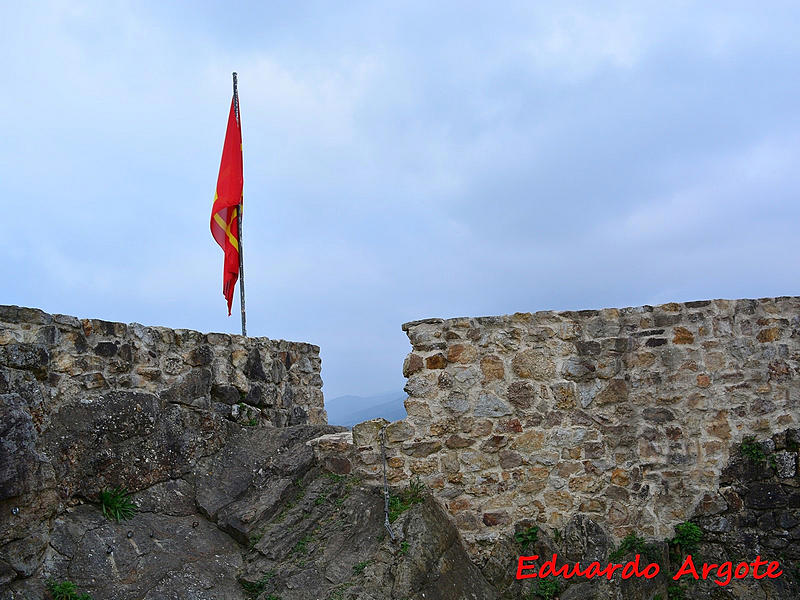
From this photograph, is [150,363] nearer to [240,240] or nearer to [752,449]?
[240,240]

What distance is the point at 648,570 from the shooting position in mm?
4531

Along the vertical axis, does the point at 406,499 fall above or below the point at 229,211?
below

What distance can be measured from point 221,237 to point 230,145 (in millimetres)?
1098

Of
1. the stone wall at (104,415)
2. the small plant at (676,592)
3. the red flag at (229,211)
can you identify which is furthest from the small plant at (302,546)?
the red flag at (229,211)

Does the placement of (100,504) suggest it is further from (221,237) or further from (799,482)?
(799,482)

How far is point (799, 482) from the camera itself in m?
4.71

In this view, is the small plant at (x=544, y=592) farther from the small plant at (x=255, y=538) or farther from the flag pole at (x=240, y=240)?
the flag pole at (x=240, y=240)

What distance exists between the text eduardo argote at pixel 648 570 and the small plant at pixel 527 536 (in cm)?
10

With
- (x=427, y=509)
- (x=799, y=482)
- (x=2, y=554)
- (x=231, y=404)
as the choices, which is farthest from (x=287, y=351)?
(x=799, y=482)

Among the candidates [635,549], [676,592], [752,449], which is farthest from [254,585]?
[752,449]

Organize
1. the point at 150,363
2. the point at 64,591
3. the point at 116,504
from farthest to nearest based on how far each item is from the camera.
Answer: the point at 150,363 < the point at 116,504 < the point at 64,591

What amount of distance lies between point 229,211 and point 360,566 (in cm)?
432

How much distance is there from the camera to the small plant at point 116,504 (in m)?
4.34

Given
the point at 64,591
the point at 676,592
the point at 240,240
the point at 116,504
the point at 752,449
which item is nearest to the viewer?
the point at 64,591
